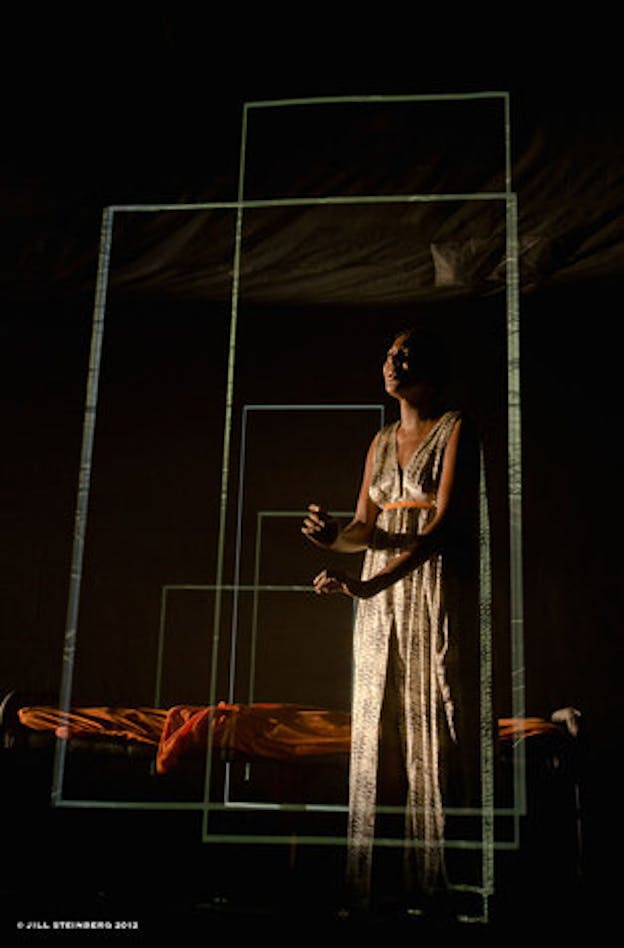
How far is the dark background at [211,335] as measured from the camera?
10.4 ft

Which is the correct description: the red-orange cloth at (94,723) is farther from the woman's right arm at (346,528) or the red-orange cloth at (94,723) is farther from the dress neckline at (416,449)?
the dress neckline at (416,449)

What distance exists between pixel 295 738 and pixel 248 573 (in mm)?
1249

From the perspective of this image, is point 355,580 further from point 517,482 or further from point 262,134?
point 262,134

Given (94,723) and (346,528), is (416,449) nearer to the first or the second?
(346,528)

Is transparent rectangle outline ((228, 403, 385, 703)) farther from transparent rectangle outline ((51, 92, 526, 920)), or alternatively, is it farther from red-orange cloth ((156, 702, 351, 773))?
red-orange cloth ((156, 702, 351, 773))

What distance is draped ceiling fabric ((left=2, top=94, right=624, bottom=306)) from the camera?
10.3 ft

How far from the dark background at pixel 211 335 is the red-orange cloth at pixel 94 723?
0.55 meters

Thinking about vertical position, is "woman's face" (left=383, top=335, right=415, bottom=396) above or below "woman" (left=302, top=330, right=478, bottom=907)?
above

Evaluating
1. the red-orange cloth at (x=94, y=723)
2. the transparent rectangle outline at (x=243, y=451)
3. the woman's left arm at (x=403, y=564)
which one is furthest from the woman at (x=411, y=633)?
the transparent rectangle outline at (x=243, y=451)

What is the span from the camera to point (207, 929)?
2.04 meters

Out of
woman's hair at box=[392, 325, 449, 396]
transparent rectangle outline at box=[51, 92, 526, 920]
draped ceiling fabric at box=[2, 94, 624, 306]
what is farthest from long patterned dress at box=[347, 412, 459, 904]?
draped ceiling fabric at box=[2, 94, 624, 306]

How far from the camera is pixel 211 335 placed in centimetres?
414

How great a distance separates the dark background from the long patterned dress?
0.71 m

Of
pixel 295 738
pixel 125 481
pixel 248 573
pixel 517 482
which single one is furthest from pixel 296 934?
pixel 125 481
